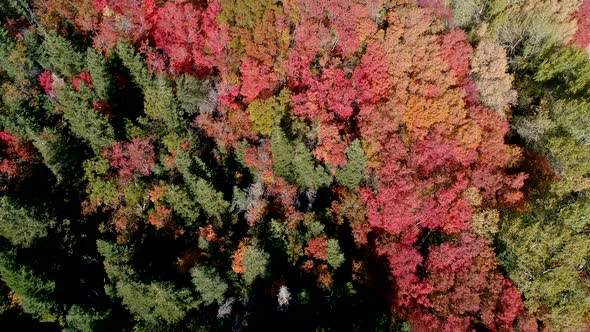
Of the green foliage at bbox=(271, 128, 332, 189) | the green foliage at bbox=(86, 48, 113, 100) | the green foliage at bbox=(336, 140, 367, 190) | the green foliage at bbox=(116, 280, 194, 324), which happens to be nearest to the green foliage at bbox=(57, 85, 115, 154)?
the green foliage at bbox=(86, 48, 113, 100)

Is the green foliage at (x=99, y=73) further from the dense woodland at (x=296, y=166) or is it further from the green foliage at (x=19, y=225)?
the green foliage at (x=19, y=225)

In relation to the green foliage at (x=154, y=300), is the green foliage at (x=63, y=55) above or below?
above

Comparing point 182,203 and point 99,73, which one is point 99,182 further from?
point 99,73

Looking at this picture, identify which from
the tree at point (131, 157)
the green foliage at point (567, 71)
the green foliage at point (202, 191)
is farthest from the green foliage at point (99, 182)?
the green foliage at point (567, 71)

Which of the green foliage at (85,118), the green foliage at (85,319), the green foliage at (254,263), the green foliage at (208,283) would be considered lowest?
the green foliage at (85,319)

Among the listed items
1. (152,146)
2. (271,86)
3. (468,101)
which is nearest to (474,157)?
(468,101)

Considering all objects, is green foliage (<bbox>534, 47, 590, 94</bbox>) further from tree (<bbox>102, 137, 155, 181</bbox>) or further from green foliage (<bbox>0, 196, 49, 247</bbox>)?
green foliage (<bbox>0, 196, 49, 247</bbox>)
